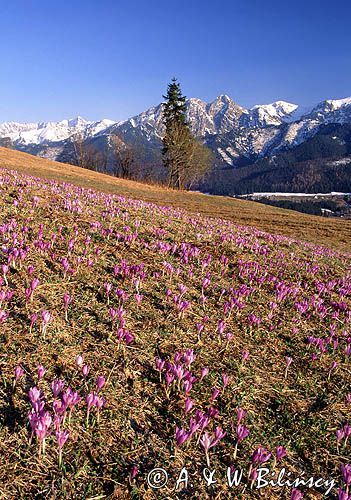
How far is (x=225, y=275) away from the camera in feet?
21.9

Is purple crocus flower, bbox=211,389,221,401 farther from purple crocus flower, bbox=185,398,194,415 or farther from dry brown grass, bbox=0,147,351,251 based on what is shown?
dry brown grass, bbox=0,147,351,251

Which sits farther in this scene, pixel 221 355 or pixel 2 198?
pixel 2 198

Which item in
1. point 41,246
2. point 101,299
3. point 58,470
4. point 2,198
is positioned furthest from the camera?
point 2,198

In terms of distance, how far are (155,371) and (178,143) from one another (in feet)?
233

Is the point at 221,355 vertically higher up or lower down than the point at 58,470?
higher up

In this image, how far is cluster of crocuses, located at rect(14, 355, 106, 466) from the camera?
2463 millimetres

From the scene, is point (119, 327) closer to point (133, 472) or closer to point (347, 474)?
point (133, 472)

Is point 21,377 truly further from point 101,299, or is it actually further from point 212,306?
point 212,306

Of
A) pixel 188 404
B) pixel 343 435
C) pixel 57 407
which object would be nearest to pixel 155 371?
pixel 188 404

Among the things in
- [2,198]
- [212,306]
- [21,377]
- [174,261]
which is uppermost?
[2,198]

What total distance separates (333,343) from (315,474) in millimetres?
2499

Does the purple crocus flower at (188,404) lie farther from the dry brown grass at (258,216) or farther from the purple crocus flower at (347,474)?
the dry brown grass at (258,216)

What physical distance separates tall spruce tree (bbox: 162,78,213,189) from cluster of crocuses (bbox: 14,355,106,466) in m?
70.8

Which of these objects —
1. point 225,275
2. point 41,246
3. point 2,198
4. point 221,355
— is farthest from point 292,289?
point 2,198
